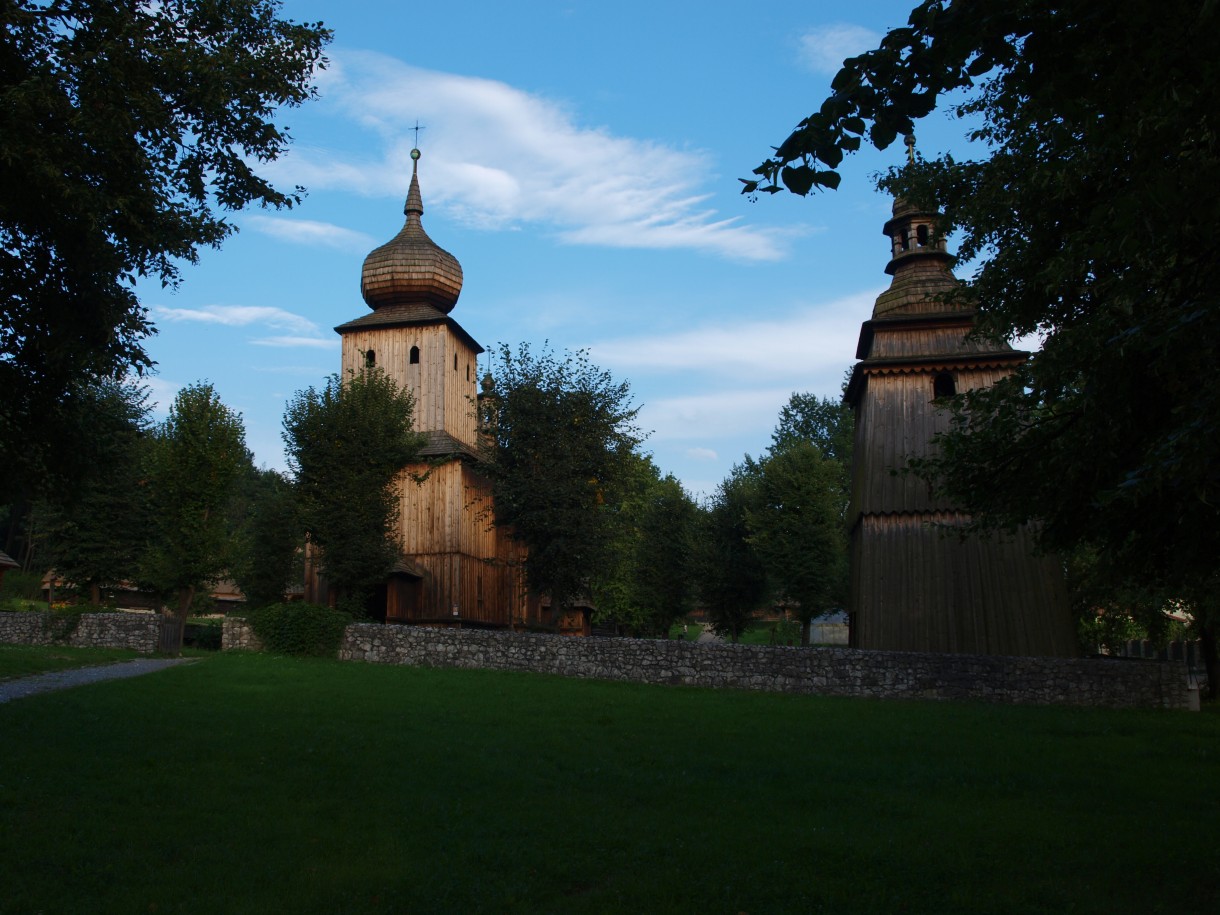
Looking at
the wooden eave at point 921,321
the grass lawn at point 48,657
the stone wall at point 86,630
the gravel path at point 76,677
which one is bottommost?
the gravel path at point 76,677

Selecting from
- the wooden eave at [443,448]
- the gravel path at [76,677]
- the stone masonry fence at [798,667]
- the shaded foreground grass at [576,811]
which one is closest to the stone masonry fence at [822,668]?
the stone masonry fence at [798,667]

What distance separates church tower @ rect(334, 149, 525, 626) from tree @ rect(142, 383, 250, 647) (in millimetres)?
5621

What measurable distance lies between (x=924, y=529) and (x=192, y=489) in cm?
2176

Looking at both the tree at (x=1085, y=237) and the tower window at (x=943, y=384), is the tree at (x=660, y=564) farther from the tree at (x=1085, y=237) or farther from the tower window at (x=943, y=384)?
the tree at (x=1085, y=237)

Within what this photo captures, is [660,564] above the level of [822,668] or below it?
above

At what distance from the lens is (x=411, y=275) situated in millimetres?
40031

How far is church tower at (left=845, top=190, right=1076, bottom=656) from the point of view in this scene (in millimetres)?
26891

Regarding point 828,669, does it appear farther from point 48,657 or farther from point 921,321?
point 48,657

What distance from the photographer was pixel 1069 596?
27516mm

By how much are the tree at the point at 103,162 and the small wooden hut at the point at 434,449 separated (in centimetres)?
2081

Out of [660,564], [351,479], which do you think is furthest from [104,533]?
[660,564]

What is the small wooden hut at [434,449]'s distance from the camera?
36531 mm

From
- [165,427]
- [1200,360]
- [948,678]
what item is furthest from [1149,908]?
[165,427]

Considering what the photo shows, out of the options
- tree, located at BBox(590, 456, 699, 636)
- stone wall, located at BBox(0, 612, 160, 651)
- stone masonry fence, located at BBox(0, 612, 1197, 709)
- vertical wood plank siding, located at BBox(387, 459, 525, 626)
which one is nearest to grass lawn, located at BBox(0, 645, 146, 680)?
stone wall, located at BBox(0, 612, 160, 651)
